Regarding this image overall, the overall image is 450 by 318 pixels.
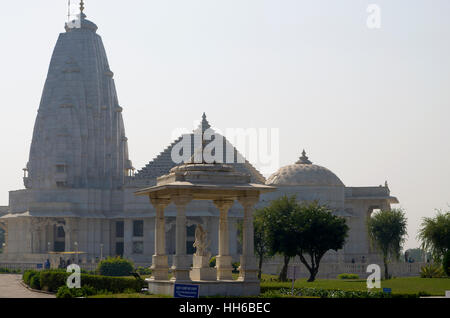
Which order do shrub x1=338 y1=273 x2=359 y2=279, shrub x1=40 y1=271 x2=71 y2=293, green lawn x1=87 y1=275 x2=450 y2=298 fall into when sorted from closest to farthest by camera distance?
green lawn x1=87 y1=275 x2=450 y2=298 < shrub x1=40 y1=271 x2=71 y2=293 < shrub x1=338 y1=273 x2=359 y2=279

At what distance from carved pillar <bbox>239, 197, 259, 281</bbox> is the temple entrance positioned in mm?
66364

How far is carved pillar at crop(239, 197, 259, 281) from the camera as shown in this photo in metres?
36.5

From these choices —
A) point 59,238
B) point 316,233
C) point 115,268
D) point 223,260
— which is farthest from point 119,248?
point 223,260

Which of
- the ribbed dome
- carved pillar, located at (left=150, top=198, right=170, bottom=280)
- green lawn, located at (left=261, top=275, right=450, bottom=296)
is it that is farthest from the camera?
the ribbed dome

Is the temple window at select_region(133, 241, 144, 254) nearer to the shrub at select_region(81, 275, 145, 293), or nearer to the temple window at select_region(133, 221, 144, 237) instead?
the temple window at select_region(133, 221, 144, 237)

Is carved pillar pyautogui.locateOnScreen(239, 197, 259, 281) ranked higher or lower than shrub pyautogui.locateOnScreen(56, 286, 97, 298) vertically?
higher

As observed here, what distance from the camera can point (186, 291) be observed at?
2656 centimetres

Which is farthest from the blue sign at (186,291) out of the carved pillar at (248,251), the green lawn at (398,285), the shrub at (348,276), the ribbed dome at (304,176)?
the ribbed dome at (304,176)

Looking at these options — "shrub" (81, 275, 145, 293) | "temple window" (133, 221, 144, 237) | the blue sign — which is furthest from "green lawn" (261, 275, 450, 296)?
"temple window" (133, 221, 144, 237)

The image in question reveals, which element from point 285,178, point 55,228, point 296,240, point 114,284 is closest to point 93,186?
point 55,228

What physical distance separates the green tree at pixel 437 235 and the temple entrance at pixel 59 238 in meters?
51.3

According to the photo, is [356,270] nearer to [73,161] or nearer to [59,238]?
[73,161]

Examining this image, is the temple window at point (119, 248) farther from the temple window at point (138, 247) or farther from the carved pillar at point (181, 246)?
the carved pillar at point (181, 246)

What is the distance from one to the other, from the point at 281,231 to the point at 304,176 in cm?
3575
